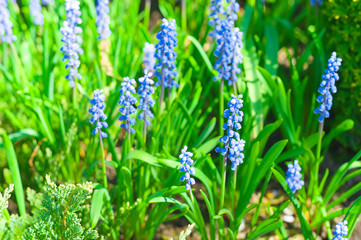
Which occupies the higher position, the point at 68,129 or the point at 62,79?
the point at 62,79

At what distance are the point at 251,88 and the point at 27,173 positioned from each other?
2462mm

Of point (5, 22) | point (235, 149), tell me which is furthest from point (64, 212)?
point (5, 22)

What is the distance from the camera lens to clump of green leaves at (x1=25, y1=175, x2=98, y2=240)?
3.17 metres

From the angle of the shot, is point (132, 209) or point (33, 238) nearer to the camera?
point (33, 238)

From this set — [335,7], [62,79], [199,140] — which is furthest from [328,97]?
[62,79]

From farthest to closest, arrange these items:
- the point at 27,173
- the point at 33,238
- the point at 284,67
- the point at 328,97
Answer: the point at 284,67, the point at 27,173, the point at 328,97, the point at 33,238

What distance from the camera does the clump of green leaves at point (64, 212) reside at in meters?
3.17

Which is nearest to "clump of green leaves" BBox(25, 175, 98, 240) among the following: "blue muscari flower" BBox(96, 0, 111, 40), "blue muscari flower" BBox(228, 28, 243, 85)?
"blue muscari flower" BBox(228, 28, 243, 85)

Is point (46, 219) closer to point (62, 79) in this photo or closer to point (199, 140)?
point (199, 140)

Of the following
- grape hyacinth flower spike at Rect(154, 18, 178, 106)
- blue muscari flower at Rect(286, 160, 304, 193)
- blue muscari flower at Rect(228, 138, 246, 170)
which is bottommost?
blue muscari flower at Rect(286, 160, 304, 193)

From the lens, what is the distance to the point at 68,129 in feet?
13.9

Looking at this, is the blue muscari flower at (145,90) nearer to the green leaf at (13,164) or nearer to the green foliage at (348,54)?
the green leaf at (13,164)

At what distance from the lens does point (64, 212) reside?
3320 millimetres

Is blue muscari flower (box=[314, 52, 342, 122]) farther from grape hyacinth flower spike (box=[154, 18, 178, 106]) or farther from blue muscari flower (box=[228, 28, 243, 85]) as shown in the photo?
grape hyacinth flower spike (box=[154, 18, 178, 106])
